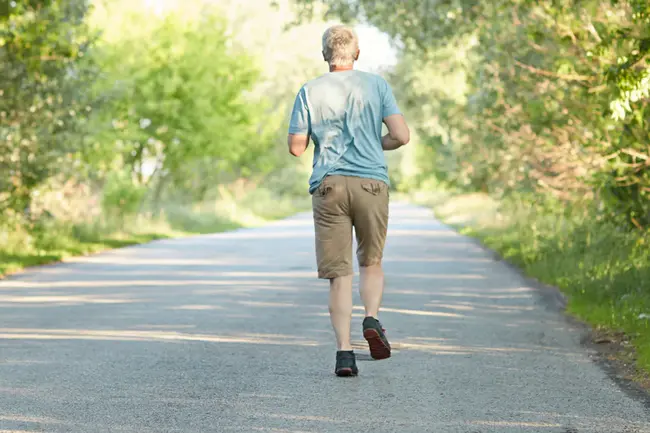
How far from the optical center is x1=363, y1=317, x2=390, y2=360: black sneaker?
302 inches

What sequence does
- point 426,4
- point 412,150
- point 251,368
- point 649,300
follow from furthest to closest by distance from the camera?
point 412,150 → point 426,4 → point 649,300 → point 251,368

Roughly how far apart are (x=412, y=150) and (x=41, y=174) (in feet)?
313

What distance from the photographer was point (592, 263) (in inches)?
574

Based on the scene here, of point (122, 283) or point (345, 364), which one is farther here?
point (122, 283)

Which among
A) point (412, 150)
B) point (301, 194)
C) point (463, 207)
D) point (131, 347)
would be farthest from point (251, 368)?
point (412, 150)

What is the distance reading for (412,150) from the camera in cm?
11456

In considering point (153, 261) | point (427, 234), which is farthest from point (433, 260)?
point (427, 234)

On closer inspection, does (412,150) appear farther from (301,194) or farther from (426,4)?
(426,4)

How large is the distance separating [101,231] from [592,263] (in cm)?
1517

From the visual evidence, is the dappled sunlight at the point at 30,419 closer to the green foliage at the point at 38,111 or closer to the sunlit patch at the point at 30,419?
the sunlit patch at the point at 30,419

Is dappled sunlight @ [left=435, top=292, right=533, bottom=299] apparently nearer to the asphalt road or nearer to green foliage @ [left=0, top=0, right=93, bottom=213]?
the asphalt road

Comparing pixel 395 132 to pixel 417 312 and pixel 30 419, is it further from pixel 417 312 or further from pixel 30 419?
pixel 417 312

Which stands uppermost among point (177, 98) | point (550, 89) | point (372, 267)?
point (177, 98)

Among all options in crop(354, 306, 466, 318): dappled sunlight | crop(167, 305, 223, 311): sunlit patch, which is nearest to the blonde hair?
crop(354, 306, 466, 318): dappled sunlight
